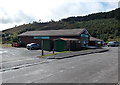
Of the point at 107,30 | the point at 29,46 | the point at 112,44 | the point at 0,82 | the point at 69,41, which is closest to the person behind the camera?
the point at 0,82

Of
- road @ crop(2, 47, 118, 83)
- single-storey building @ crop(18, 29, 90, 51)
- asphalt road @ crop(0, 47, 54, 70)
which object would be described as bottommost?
road @ crop(2, 47, 118, 83)

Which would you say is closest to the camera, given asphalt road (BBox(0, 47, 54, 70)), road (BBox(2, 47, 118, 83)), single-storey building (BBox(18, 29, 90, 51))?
road (BBox(2, 47, 118, 83))

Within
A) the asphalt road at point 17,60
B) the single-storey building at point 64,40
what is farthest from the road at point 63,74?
Answer: the single-storey building at point 64,40

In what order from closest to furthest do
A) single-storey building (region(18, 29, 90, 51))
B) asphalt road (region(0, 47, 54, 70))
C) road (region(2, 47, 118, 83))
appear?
road (region(2, 47, 118, 83))
asphalt road (region(0, 47, 54, 70))
single-storey building (region(18, 29, 90, 51))

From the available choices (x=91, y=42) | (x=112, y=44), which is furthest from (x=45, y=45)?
(x=112, y=44)

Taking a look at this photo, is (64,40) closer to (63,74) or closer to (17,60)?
(17,60)

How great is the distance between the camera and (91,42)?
46375 millimetres

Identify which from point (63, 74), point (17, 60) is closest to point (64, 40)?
point (17, 60)

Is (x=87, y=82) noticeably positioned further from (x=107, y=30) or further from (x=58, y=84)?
(x=107, y=30)

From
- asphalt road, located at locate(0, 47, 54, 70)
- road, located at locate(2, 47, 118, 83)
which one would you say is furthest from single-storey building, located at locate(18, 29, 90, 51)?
road, located at locate(2, 47, 118, 83)

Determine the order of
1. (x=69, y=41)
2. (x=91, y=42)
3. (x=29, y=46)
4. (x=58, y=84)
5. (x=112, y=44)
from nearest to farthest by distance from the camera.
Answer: (x=58, y=84) → (x=69, y=41) → (x=29, y=46) → (x=91, y=42) → (x=112, y=44)

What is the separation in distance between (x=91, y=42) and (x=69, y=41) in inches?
559

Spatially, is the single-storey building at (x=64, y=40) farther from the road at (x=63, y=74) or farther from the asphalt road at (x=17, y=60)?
the road at (x=63, y=74)

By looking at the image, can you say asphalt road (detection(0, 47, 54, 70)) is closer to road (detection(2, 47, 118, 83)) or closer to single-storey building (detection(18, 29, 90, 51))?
road (detection(2, 47, 118, 83))
